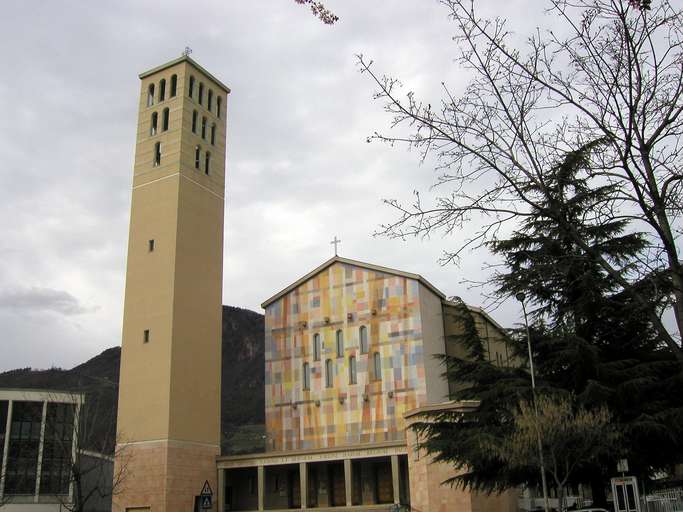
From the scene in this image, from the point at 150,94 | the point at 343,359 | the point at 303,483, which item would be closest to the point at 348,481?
the point at 303,483

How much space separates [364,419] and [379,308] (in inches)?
255

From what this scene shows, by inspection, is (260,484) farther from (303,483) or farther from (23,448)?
(23,448)

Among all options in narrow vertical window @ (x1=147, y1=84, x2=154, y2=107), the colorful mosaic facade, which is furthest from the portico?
narrow vertical window @ (x1=147, y1=84, x2=154, y2=107)

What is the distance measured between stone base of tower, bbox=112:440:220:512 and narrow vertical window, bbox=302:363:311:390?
8.11 m

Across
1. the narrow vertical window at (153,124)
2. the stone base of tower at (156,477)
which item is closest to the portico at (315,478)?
the stone base of tower at (156,477)

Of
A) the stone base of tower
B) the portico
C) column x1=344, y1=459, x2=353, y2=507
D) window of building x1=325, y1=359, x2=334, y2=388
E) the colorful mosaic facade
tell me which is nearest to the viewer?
the stone base of tower

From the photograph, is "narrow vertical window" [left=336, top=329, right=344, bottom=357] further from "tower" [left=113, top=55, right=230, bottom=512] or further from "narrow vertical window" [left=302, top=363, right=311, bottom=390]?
"tower" [left=113, top=55, right=230, bottom=512]

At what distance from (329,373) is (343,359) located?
4.02 ft

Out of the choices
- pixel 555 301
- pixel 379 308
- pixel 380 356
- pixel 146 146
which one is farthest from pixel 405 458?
pixel 146 146

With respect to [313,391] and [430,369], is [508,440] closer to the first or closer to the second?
[430,369]

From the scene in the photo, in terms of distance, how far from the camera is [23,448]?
5119cm

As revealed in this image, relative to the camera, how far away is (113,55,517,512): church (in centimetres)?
3803

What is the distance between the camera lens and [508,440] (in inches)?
792

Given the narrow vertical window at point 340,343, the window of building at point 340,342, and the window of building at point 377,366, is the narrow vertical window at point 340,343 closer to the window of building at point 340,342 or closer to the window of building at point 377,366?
the window of building at point 340,342
